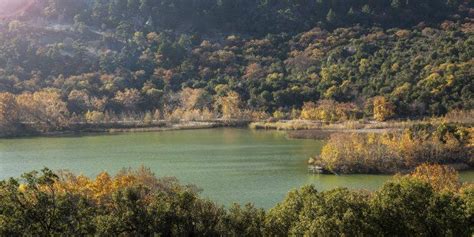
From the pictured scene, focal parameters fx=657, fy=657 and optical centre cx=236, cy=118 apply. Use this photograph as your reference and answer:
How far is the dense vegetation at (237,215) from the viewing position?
23.8m

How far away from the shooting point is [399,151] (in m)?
52.1

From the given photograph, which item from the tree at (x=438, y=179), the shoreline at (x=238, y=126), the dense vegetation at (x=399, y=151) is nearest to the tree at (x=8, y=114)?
the shoreline at (x=238, y=126)

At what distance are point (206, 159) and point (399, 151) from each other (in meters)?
17.5

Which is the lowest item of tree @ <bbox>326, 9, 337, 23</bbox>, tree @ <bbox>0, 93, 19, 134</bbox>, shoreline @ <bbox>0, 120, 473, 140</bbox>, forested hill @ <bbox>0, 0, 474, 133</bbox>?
shoreline @ <bbox>0, 120, 473, 140</bbox>

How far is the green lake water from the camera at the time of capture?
45875 mm

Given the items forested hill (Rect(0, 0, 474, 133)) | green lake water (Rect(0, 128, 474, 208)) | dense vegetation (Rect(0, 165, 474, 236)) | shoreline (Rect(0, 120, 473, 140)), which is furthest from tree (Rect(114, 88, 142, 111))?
dense vegetation (Rect(0, 165, 474, 236))

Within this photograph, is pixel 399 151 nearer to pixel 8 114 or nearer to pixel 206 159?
pixel 206 159

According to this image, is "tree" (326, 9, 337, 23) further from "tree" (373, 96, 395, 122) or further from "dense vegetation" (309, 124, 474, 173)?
"dense vegetation" (309, 124, 474, 173)

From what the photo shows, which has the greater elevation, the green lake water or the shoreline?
the shoreline

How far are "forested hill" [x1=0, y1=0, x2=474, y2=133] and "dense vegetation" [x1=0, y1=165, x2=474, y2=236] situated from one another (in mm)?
60992

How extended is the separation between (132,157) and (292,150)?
15972mm

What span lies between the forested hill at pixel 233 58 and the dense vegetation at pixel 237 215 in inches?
2401

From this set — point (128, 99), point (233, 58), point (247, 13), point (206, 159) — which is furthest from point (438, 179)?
point (247, 13)

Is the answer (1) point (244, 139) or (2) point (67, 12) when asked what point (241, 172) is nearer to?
(1) point (244, 139)
